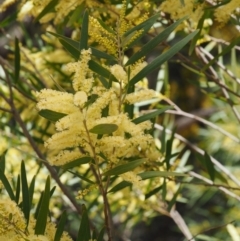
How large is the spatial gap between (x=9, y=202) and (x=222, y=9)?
13.8 inches

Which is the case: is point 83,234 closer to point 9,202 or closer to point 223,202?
point 9,202

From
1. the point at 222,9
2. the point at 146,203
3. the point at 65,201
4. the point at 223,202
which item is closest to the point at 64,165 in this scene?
the point at 222,9

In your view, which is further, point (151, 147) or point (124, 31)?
point (151, 147)

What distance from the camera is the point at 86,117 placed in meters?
0.53

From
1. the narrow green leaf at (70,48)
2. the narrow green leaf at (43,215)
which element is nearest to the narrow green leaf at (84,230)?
the narrow green leaf at (43,215)

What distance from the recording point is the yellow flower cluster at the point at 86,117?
0.52 metres

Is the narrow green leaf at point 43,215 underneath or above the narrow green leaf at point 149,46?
underneath

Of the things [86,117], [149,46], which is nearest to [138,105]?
[149,46]

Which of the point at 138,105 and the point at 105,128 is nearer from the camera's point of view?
the point at 105,128

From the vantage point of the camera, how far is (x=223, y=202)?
8.59ft

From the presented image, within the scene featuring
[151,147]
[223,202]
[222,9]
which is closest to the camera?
[222,9]

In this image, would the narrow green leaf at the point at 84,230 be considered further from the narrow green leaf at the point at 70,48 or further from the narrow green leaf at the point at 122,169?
the narrow green leaf at the point at 70,48

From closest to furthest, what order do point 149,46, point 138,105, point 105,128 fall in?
point 105,128 → point 149,46 → point 138,105

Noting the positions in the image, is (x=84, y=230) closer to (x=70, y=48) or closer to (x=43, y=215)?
(x=43, y=215)
